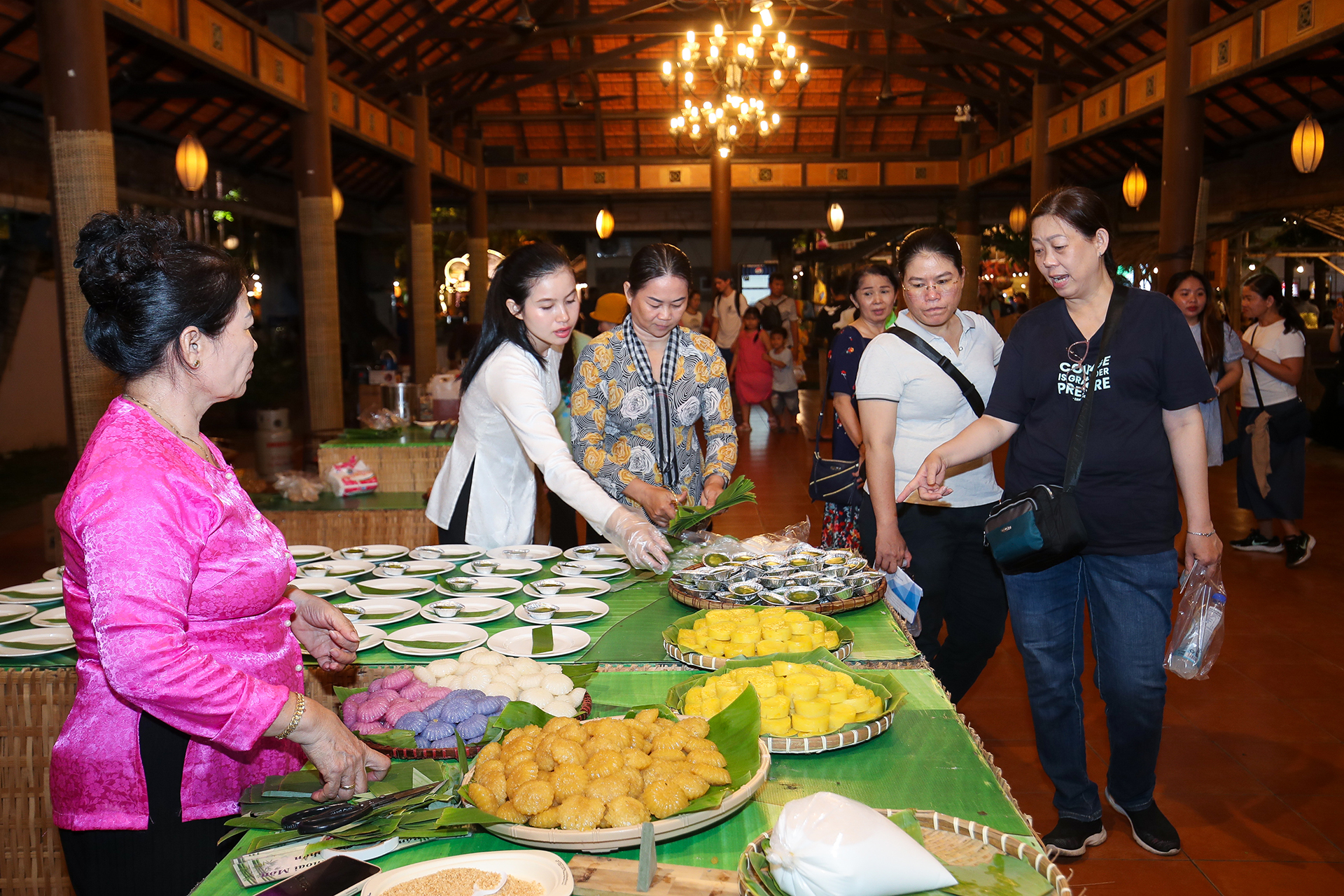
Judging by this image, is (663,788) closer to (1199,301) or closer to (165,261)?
(165,261)

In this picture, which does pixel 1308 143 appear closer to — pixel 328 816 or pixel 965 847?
pixel 965 847

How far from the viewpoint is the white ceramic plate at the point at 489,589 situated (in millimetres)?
2420

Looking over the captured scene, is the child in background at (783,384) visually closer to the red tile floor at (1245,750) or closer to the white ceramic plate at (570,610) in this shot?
the red tile floor at (1245,750)

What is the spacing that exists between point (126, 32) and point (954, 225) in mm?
13815

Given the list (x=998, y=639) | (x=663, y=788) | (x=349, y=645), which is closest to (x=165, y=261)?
(x=349, y=645)

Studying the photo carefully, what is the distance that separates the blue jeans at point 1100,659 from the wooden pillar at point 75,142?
5114 mm

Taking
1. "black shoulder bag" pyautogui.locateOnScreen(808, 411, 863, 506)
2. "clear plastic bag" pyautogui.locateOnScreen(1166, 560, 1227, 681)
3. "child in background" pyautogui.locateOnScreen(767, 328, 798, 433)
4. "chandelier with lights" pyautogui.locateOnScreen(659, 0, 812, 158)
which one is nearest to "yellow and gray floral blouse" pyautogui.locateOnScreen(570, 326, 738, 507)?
"black shoulder bag" pyautogui.locateOnScreen(808, 411, 863, 506)

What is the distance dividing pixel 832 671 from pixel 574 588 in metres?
0.94

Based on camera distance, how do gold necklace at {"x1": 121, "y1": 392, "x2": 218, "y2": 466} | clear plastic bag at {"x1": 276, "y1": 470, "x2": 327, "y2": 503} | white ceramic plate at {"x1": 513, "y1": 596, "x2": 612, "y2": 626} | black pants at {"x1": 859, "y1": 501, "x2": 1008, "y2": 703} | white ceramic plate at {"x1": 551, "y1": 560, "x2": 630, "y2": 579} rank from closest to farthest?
gold necklace at {"x1": 121, "y1": 392, "x2": 218, "y2": 466} < white ceramic plate at {"x1": 513, "y1": 596, "x2": 612, "y2": 626} < white ceramic plate at {"x1": 551, "y1": 560, "x2": 630, "y2": 579} < black pants at {"x1": 859, "y1": 501, "x2": 1008, "y2": 703} < clear plastic bag at {"x1": 276, "y1": 470, "x2": 327, "y2": 503}

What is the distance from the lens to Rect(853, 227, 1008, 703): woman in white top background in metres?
2.78

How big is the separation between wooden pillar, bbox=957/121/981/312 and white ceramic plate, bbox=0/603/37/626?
1487cm

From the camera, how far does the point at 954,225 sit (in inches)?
678

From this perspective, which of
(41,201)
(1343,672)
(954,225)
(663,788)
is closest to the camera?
(663,788)

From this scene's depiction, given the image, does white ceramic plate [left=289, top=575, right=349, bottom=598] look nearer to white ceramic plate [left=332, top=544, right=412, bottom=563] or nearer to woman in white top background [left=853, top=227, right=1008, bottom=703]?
white ceramic plate [left=332, top=544, right=412, bottom=563]
